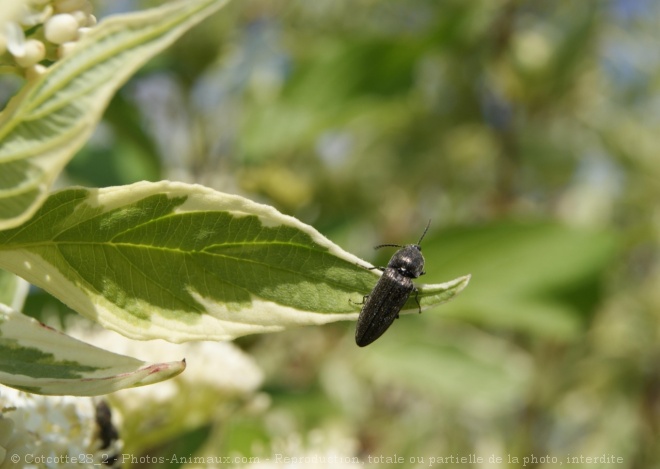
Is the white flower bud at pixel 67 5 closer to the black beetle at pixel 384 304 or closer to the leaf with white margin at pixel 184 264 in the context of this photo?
the leaf with white margin at pixel 184 264

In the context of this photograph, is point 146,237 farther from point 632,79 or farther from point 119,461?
point 632,79

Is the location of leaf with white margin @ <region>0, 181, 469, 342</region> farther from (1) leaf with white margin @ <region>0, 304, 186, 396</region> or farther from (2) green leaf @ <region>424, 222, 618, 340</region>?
(2) green leaf @ <region>424, 222, 618, 340</region>

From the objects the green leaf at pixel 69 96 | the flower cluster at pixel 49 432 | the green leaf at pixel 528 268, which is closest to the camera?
the green leaf at pixel 69 96

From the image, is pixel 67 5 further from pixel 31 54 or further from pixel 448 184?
pixel 448 184

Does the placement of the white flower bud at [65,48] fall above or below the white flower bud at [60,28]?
below

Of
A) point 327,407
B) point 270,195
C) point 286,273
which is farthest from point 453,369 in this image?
point 286,273

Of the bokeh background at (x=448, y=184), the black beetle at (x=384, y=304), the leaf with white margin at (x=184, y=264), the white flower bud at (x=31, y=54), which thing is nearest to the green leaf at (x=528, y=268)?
the bokeh background at (x=448, y=184)
